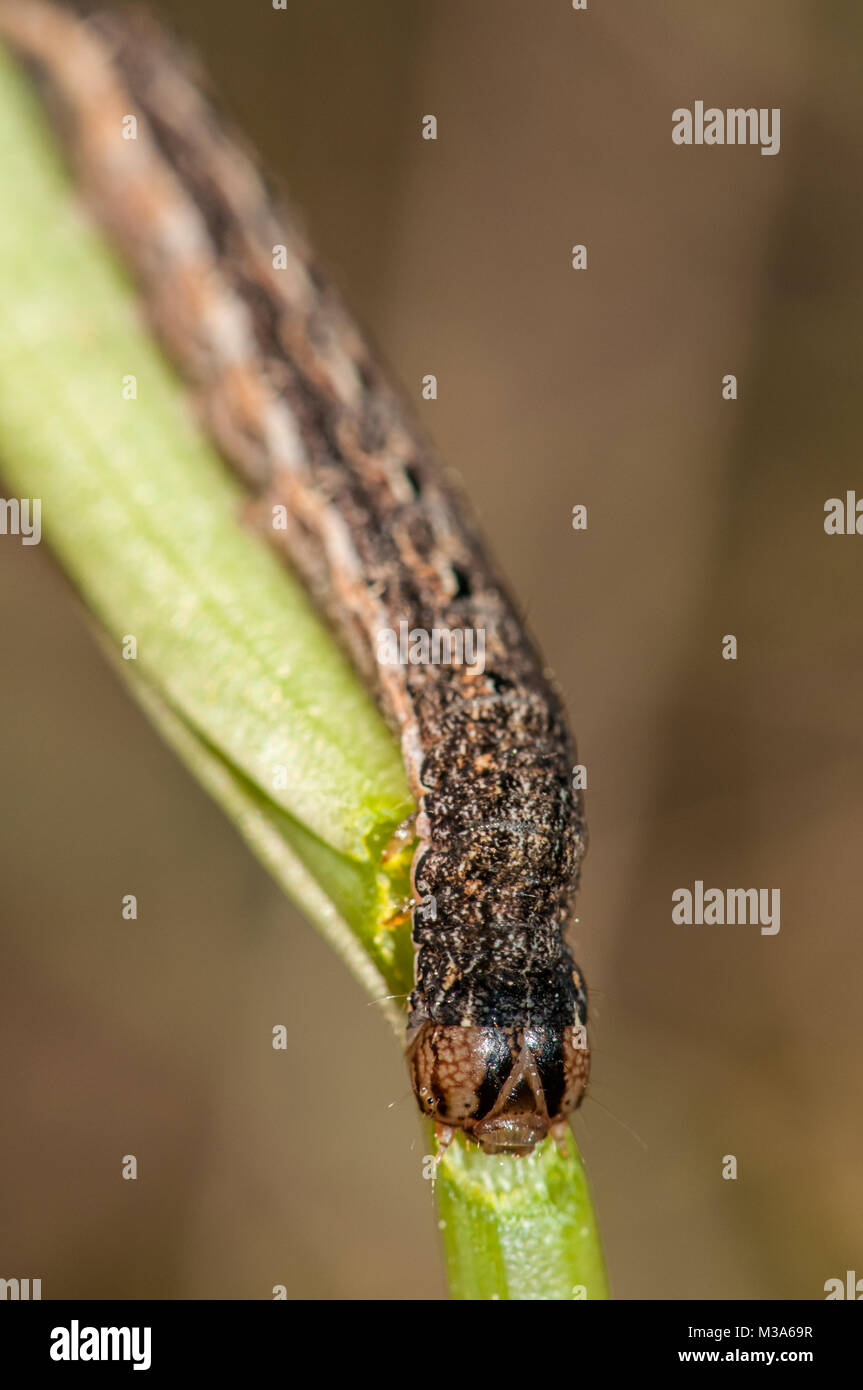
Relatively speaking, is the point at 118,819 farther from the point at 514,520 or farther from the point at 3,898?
the point at 514,520

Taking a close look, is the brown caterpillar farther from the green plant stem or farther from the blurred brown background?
the blurred brown background

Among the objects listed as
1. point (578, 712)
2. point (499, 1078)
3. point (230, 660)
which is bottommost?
point (499, 1078)

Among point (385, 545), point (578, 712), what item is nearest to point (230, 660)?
point (385, 545)

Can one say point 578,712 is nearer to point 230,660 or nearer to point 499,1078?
point 499,1078

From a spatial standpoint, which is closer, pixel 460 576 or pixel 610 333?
pixel 460 576

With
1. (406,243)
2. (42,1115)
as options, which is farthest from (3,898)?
(406,243)

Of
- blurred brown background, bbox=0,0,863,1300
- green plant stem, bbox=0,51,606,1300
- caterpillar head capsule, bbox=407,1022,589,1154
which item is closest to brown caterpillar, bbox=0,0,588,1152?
caterpillar head capsule, bbox=407,1022,589,1154
